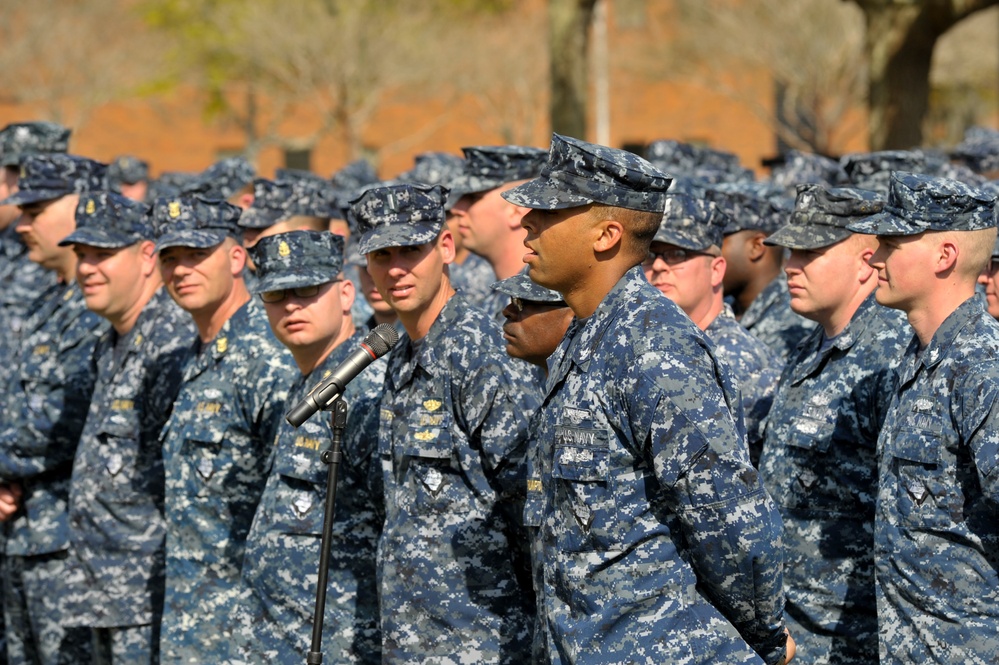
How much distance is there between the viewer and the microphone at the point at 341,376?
14.0ft

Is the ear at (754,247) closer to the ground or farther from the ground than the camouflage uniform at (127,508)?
farther from the ground

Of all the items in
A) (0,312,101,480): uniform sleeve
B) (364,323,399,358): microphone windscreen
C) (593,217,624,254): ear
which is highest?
(0,312,101,480): uniform sleeve

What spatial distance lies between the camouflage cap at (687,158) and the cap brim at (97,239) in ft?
13.4

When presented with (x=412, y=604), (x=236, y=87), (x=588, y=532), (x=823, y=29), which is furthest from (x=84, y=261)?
(x=236, y=87)

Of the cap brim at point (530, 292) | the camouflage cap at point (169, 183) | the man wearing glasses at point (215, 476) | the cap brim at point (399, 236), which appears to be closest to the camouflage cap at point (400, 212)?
the cap brim at point (399, 236)

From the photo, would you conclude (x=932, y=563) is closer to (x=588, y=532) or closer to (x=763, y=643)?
(x=763, y=643)

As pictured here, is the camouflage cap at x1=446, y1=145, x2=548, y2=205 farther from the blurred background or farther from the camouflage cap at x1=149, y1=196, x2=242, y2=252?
the blurred background

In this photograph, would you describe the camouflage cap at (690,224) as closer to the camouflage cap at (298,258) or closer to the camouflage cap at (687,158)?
the camouflage cap at (298,258)

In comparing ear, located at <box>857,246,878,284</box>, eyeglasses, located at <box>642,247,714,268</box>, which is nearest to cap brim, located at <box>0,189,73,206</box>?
eyeglasses, located at <box>642,247,714,268</box>

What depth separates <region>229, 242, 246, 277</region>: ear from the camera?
616 centimetres

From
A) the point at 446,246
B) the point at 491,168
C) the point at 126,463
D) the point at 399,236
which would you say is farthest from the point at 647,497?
the point at 491,168

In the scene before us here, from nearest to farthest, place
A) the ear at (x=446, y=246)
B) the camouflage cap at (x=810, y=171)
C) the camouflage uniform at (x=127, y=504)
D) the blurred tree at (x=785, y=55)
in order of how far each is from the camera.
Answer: the ear at (x=446, y=246), the camouflage uniform at (x=127, y=504), the camouflage cap at (x=810, y=171), the blurred tree at (x=785, y=55)

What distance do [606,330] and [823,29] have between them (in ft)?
80.0

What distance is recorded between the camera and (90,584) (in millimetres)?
6195
